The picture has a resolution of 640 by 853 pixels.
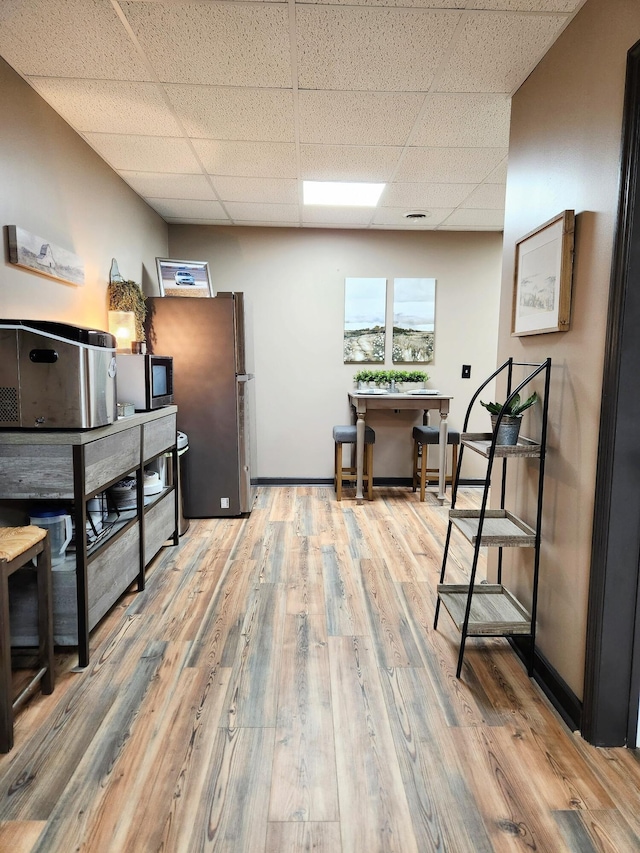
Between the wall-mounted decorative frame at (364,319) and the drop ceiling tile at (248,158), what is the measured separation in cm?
149

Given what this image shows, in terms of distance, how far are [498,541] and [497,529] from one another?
0.13 m

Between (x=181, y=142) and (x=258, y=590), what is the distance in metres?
2.29

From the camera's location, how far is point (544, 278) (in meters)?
1.78

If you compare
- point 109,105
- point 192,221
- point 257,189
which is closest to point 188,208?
point 192,221

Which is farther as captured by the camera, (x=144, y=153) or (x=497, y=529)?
(x=144, y=153)

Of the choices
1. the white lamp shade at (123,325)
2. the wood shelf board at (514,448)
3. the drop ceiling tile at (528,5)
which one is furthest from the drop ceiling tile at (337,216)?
the wood shelf board at (514,448)

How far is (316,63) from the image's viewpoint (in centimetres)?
194

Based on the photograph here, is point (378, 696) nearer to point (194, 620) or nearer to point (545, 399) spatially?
point (194, 620)

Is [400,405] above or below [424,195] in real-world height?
below

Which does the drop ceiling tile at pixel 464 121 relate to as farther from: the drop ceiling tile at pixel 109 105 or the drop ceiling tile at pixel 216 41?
the drop ceiling tile at pixel 109 105

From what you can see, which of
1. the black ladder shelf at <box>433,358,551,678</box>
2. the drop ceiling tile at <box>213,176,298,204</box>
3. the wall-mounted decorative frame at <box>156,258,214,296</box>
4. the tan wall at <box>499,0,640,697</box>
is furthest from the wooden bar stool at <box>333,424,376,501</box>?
the tan wall at <box>499,0,640,697</box>

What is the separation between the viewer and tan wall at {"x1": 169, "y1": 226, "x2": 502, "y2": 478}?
14.6 ft

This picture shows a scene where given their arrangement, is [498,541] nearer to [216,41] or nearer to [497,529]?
[497,529]

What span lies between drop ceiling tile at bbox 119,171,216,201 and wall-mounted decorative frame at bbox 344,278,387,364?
146 cm
